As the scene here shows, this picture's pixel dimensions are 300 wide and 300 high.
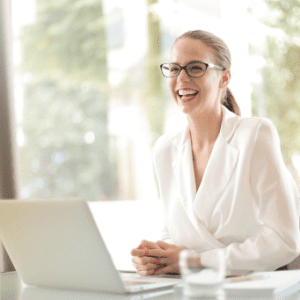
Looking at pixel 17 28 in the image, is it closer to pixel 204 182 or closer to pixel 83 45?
pixel 83 45

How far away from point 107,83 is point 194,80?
3.40 meters

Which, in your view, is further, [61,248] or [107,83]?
[107,83]

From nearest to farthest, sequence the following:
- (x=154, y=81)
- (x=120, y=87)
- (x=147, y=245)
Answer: (x=147, y=245) → (x=154, y=81) → (x=120, y=87)

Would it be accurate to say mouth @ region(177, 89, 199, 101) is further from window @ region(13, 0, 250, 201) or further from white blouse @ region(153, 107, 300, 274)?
window @ region(13, 0, 250, 201)

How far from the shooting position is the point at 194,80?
1.72 meters

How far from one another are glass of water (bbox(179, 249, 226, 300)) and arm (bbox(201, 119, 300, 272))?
1.70 ft

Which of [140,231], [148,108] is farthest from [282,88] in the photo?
[140,231]

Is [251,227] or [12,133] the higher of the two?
[12,133]

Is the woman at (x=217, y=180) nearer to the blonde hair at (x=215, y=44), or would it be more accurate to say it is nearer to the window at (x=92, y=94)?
the blonde hair at (x=215, y=44)

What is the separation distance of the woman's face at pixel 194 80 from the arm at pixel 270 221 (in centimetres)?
30

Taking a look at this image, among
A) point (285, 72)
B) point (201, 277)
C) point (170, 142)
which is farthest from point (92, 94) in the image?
point (201, 277)

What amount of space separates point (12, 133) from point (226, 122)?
1007mm

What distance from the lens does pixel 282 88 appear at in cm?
403

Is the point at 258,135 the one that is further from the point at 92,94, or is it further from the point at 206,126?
the point at 92,94
